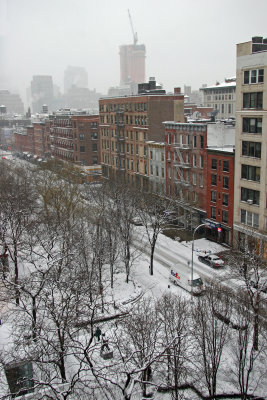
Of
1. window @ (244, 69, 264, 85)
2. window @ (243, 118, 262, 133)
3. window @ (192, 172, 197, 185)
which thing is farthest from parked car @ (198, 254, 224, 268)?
window @ (244, 69, 264, 85)

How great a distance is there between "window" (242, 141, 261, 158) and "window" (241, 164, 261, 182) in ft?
4.23

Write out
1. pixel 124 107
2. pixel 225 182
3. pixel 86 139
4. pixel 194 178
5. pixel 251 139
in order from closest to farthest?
pixel 251 139, pixel 225 182, pixel 194 178, pixel 124 107, pixel 86 139

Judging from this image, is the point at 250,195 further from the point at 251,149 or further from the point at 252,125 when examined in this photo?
the point at 252,125

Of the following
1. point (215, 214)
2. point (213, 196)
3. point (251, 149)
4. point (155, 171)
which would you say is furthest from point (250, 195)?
point (155, 171)

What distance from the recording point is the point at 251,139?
41.2 meters

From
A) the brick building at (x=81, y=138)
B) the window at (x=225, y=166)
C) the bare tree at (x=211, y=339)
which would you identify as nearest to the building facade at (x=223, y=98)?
the brick building at (x=81, y=138)

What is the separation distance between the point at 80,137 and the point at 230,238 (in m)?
50.0

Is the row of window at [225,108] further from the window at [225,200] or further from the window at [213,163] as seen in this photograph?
the window at [225,200]

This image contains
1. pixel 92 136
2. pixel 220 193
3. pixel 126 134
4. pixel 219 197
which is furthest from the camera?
pixel 92 136

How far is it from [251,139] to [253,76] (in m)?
6.28

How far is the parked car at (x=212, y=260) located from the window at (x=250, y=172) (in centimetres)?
913

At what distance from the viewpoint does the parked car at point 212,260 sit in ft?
134

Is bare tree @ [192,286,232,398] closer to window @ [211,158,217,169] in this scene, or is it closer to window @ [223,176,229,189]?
window @ [223,176,229,189]

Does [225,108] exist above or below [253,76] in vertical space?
below
